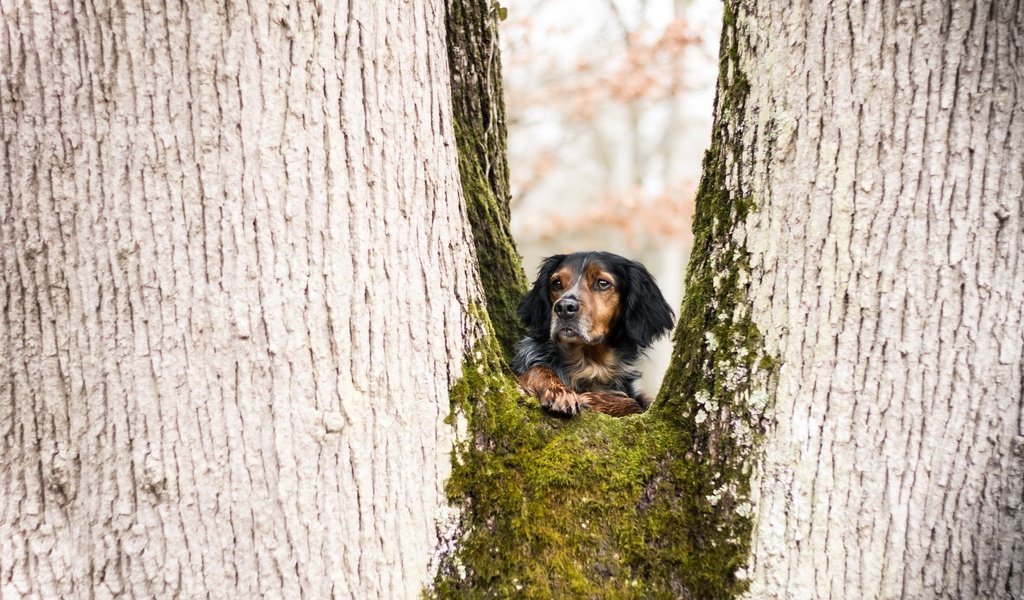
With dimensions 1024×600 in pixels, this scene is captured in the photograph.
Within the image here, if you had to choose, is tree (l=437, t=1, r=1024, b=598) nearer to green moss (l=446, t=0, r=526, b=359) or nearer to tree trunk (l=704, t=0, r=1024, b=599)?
tree trunk (l=704, t=0, r=1024, b=599)

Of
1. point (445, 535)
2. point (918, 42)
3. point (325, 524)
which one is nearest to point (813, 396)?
point (918, 42)

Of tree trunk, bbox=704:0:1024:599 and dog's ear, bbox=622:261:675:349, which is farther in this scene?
dog's ear, bbox=622:261:675:349

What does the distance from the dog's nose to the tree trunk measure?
2339 mm

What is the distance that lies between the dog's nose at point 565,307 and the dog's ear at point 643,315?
1.75 ft

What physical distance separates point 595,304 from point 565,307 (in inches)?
12.3

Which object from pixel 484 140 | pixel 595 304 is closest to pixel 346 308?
pixel 484 140

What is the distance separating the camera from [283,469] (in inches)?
81.1

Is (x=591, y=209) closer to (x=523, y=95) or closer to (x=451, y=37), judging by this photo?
(x=523, y=95)

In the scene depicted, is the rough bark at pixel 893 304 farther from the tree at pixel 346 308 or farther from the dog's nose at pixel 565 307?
the dog's nose at pixel 565 307

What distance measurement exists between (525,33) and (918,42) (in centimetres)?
1126

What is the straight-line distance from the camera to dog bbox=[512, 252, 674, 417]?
176 inches

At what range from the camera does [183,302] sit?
6.57 feet

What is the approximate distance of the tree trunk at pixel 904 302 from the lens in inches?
78.6

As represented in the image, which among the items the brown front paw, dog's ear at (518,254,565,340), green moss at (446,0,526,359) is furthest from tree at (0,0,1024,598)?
dog's ear at (518,254,565,340)
